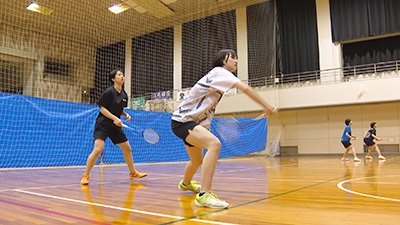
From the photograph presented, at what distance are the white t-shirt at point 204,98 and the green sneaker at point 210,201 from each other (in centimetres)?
64

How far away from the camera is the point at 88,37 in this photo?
1612 centimetres

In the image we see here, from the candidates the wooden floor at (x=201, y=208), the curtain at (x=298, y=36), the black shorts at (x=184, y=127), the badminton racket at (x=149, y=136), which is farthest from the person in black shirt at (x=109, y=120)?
the curtain at (x=298, y=36)

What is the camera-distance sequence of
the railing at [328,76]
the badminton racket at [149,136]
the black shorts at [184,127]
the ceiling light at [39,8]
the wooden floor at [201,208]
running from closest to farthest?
the wooden floor at [201,208] < the black shorts at [184,127] < the badminton racket at [149,136] < the ceiling light at [39,8] < the railing at [328,76]

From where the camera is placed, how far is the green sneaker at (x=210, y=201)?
2.43 metres

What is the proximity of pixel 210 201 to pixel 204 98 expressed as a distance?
33.7 inches

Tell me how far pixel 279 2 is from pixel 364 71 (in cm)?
521

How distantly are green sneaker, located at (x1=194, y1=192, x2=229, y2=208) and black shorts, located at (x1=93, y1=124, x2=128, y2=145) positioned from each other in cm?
219

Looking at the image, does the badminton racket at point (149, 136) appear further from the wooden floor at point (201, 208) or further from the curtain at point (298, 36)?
the curtain at point (298, 36)

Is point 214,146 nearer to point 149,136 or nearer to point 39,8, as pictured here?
point 149,136

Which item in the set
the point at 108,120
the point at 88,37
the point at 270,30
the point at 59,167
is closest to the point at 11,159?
the point at 59,167

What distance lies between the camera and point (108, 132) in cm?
439

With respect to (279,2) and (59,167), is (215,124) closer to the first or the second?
(59,167)

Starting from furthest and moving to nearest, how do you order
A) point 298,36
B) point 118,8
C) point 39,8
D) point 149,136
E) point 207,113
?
point 298,36 → point 39,8 → point 118,8 → point 149,136 → point 207,113

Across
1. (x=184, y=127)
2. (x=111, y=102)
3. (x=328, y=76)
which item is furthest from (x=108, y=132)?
(x=328, y=76)
